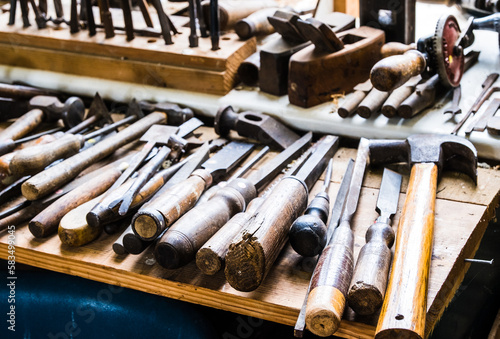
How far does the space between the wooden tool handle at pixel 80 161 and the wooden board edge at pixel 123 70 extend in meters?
0.22

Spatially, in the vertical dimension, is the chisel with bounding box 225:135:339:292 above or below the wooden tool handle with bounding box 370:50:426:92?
below

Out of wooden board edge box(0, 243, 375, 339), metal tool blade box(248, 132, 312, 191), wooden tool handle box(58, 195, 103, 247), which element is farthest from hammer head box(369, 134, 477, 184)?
wooden tool handle box(58, 195, 103, 247)

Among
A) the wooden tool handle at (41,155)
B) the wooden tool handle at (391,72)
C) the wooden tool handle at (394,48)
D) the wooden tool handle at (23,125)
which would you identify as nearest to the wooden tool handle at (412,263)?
the wooden tool handle at (391,72)

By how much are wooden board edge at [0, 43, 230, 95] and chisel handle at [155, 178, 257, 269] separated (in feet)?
2.66

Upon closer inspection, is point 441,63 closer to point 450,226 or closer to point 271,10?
point 450,226

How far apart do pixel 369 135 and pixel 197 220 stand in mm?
801

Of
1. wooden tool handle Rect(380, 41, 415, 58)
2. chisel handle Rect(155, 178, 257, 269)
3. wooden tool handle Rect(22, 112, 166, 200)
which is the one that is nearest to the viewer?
chisel handle Rect(155, 178, 257, 269)

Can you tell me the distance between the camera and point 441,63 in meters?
1.94

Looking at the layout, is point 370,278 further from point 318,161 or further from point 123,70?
point 123,70

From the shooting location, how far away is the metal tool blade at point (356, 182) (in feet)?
5.03

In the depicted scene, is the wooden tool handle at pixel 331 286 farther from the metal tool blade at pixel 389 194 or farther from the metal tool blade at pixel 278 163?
the metal tool blade at pixel 278 163

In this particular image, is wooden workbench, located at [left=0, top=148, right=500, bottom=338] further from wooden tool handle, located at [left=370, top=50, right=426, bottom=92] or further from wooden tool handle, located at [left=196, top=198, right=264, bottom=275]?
wooden tool handle, located at [left=370, top=50, right=426, bottom=92]

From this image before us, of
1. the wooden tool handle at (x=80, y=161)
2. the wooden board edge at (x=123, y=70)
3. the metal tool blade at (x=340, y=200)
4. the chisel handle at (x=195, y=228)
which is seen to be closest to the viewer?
the chisel handle at (x=195, y=228)

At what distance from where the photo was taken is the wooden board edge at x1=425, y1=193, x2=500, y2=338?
4.10 feet
